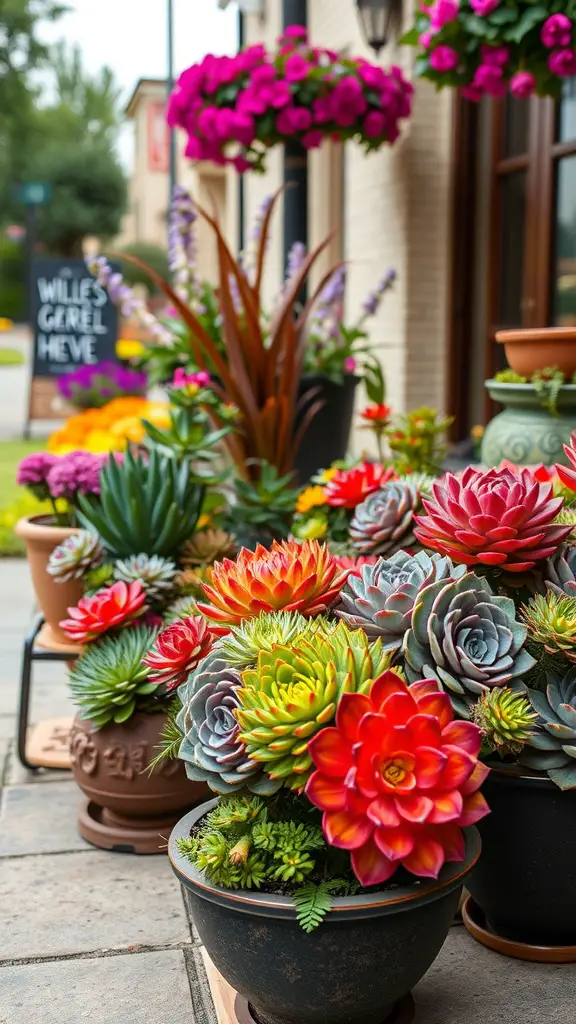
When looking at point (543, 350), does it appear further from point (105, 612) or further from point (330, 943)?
point (330, 943)

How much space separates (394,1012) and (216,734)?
52 cm

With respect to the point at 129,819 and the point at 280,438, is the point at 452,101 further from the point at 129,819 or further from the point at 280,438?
the point at 129,819

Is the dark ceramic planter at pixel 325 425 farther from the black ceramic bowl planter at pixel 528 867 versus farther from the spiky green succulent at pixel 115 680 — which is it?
the black ceramic bowl planter at pixel 528 867

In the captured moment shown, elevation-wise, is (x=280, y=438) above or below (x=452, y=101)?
below

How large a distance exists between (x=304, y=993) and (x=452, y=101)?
4.91 meters

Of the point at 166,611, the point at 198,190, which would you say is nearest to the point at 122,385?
the point at 166,611

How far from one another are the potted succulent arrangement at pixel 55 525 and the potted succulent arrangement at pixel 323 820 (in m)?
1.22

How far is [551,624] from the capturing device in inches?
66.2

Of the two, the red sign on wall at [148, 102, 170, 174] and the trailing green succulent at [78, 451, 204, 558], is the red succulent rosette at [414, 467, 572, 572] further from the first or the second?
the red sign on wall at [148, 102, 170, 174]

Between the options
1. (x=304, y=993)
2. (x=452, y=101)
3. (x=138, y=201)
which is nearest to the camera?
(x=304, y=993)

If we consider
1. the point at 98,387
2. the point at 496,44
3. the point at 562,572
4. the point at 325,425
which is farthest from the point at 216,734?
the point at 98,387

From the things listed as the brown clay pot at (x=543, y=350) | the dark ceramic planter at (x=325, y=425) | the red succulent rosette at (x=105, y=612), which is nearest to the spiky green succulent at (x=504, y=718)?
the red succulent rosette at (x=105, y=612)

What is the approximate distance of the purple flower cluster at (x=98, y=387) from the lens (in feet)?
19.4

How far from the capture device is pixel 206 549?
2.65 m
